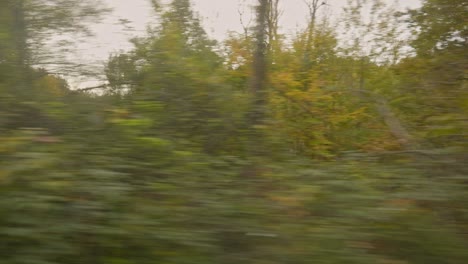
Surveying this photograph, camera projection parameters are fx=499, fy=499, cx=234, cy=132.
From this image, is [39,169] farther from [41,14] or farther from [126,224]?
[41,14]

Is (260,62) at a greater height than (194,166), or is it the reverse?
(260,62)

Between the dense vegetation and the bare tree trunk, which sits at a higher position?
the bare tree trunk

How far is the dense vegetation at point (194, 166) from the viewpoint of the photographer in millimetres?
3098

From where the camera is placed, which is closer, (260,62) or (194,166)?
(194,166)

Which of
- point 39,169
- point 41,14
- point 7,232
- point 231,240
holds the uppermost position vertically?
point 41,14

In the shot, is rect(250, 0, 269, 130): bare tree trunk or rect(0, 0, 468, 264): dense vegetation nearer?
rect(0, 0, 468, 264): dense vegetation

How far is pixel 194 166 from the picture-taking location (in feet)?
14.8

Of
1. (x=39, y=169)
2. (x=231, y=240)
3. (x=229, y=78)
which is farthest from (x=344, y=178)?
(x=229, y=78)

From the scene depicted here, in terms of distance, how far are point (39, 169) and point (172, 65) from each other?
3595 millimetres

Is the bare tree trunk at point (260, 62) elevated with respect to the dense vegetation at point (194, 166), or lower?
elevated

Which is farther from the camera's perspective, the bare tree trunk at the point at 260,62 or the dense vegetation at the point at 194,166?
the bare tree trunk at the point at 260,62

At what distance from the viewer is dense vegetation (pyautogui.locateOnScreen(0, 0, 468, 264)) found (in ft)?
10.2

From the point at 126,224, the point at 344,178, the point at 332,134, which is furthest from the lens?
the point at 332,134

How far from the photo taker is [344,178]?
434cm
